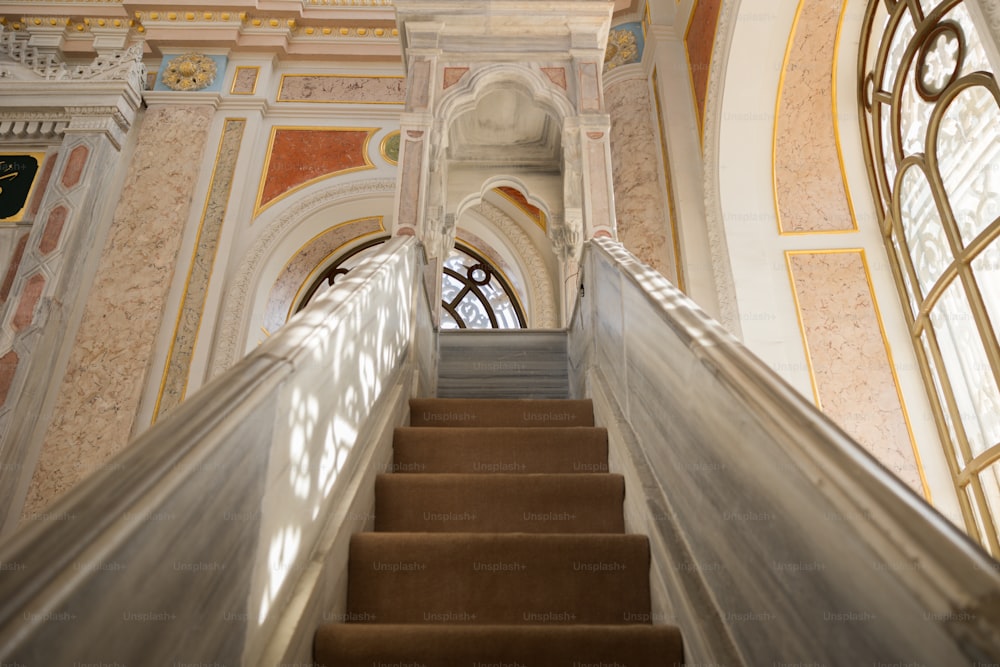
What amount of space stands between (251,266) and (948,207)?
5239 millimetres

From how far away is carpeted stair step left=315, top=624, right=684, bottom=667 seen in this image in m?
1.65

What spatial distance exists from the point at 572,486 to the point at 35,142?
20.3 ft

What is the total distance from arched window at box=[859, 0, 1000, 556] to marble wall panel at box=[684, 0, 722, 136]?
1070 mm

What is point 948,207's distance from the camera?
3.85 metres

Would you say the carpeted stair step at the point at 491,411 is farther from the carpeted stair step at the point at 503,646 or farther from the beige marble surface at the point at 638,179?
the beige marble surface at the point at 638,179

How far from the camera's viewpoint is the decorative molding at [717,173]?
188 inches

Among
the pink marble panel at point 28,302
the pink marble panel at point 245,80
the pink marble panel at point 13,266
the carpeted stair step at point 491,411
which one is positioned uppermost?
the pink marble panel at point 245,80

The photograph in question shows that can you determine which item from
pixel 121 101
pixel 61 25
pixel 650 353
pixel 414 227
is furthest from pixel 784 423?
pixel 61 25

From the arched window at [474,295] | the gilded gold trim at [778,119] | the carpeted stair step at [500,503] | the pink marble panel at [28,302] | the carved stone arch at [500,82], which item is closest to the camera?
the carpeted stair step at [500,503]

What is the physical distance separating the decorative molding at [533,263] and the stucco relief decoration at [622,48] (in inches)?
67.6

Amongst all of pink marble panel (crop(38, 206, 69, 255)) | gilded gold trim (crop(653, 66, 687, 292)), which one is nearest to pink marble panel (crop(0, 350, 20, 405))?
pink marble panel (crop(38, 206, 69, 255))

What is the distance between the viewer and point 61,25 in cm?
666

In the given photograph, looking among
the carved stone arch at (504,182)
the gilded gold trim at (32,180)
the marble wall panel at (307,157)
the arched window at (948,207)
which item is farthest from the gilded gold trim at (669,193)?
the gilded gold trim at (32,180)

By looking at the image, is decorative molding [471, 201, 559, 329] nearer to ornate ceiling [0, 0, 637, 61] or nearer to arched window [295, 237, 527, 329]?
arched window [295, 237, 527, 329]
